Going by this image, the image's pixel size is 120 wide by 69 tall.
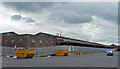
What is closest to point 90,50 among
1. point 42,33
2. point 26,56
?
point 42,33

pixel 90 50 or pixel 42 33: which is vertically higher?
pixel 42 33

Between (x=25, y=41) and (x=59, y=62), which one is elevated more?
(x=25, y=41)

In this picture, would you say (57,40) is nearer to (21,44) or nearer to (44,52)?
(21,44)

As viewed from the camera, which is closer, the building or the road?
the road

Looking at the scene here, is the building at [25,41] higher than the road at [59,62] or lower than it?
higher

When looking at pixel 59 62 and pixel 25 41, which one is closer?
pixel 59 62

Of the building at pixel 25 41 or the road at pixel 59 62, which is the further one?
the building at pixel 25 41

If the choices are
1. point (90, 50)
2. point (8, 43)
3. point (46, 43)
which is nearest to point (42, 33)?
point (46, 43)

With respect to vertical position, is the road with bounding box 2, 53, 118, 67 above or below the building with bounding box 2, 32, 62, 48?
below

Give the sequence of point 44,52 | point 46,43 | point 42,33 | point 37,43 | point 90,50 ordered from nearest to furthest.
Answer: point 44,52, point 37,43, point 46,43, point 42,33, point 90,50

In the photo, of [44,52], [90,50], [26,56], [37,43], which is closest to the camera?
[26,56]

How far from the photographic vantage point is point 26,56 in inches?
1202

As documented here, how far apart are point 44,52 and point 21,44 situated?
12.3m

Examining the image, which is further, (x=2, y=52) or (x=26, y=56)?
(x=2, y=52)
